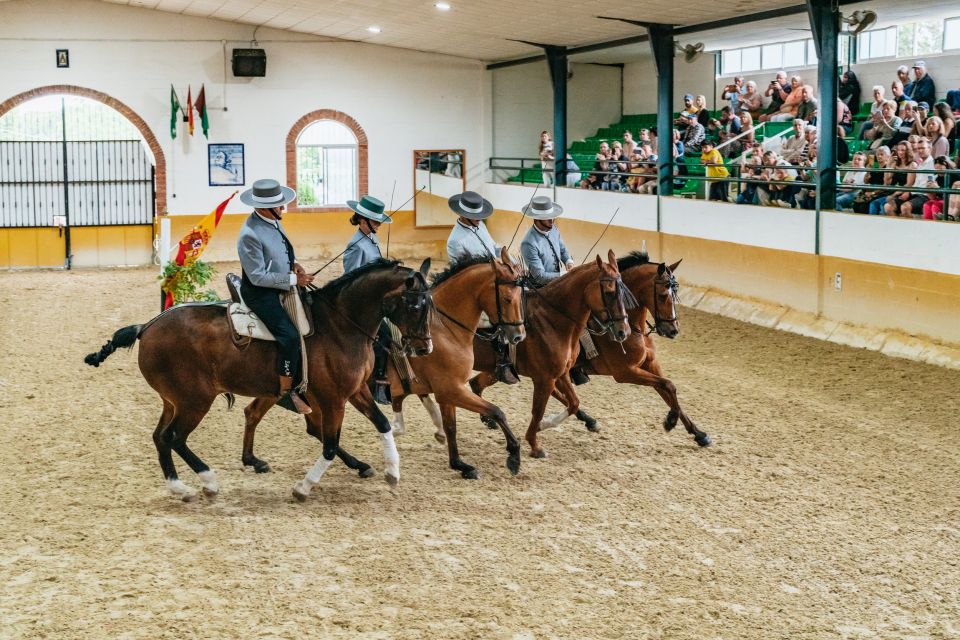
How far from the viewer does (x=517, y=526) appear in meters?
6.81

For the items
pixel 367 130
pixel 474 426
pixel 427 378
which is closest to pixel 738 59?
pixel 367 130

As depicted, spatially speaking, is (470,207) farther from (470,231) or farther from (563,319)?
(563,319)

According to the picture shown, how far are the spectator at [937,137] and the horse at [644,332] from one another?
5.20 m

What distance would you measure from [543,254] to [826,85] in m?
5.65

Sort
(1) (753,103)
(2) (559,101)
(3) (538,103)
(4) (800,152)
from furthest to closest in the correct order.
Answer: (3) (538,103) → (2) (559,101) → (1) (753,103) → (4) (800,152)

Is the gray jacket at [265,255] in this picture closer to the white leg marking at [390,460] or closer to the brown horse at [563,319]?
the white leg marking at [390,460]

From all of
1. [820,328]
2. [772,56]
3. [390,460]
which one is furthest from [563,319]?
[772,56]

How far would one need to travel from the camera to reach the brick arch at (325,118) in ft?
74.4

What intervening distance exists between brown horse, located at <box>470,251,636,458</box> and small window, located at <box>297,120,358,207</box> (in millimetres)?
15519

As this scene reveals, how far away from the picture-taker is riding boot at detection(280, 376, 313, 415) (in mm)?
7184

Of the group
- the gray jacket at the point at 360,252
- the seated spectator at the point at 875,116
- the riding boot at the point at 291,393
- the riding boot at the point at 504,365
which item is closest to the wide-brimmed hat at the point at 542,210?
the riding boot at the point at 504,365

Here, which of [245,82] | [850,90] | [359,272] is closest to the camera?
[359,272]

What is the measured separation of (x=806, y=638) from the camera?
5.17m

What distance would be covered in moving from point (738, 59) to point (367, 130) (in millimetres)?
7980
